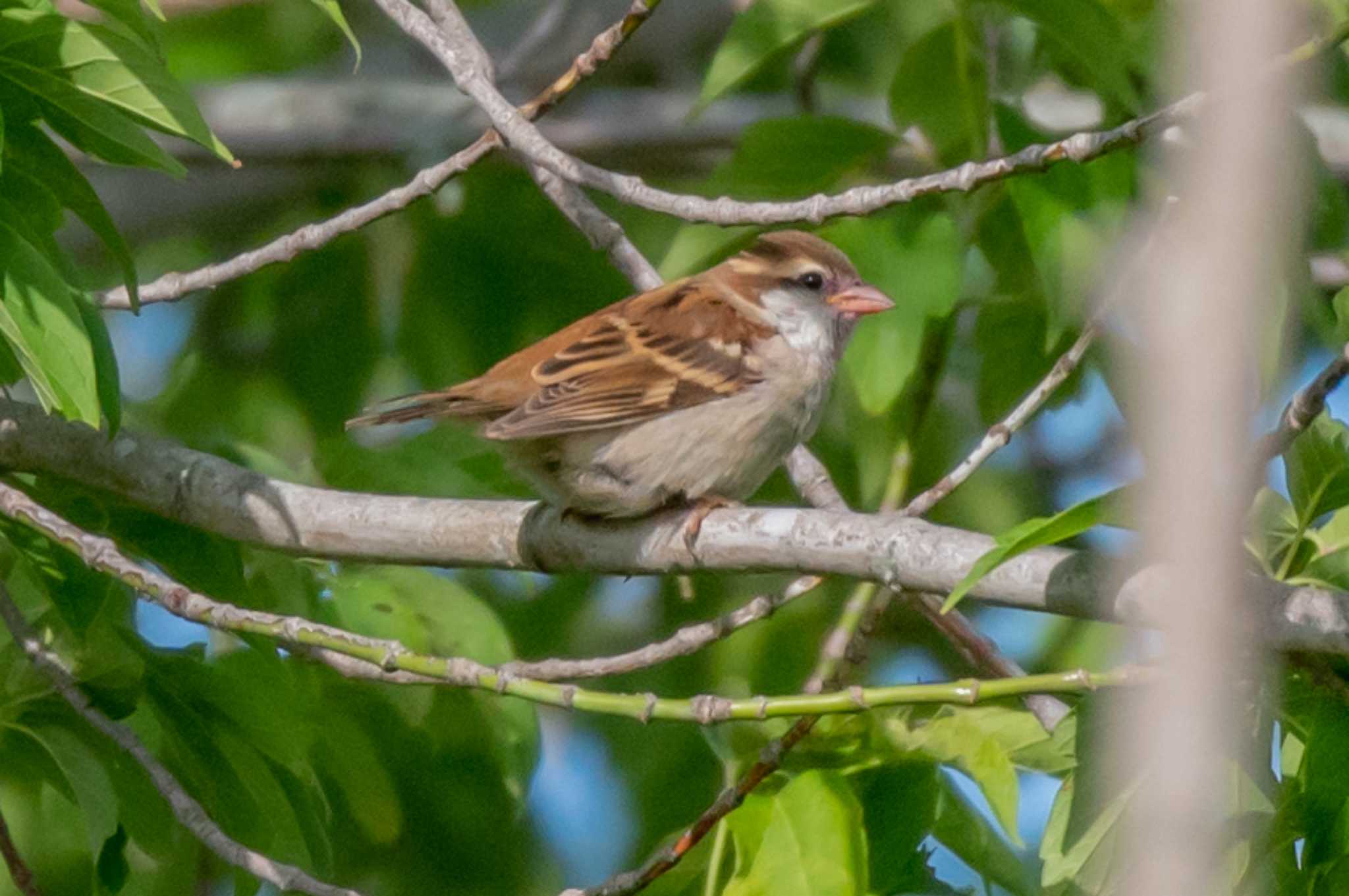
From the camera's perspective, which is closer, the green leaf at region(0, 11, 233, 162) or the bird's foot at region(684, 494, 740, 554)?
the green leaf at region(0, 11, 233, 162)

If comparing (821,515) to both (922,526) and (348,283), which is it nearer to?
(922,526)

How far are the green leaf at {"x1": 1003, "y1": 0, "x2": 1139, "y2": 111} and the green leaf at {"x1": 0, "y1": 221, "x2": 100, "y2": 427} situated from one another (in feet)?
6.55

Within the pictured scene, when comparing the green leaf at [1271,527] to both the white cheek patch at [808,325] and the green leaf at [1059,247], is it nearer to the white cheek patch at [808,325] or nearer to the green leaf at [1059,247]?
the green leaf at [1059,247]

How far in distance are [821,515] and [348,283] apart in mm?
3333

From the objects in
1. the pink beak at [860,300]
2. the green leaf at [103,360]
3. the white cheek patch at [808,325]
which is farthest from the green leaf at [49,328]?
the white cheek patch at [808,325]

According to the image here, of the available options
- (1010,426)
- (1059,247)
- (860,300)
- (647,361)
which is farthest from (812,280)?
(1010,426)

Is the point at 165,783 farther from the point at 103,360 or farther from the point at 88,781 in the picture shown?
the point at 103,360

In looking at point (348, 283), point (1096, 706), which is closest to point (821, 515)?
point (1096, 706)

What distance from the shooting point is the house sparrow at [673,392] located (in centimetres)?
379

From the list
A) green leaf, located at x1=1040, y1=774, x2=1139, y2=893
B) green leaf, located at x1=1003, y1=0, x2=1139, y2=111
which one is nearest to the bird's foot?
green leaf, located at x1=1040, y1=774, x2=1139, y2=893

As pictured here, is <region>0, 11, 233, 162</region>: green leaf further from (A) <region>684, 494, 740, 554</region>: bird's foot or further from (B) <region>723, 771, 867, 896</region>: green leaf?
(B) <region>723, 771, 867, 896</region>: green leaf

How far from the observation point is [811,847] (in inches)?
106

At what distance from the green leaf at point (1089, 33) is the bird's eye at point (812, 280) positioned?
923mm

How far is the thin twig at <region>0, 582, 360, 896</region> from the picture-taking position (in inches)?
102
